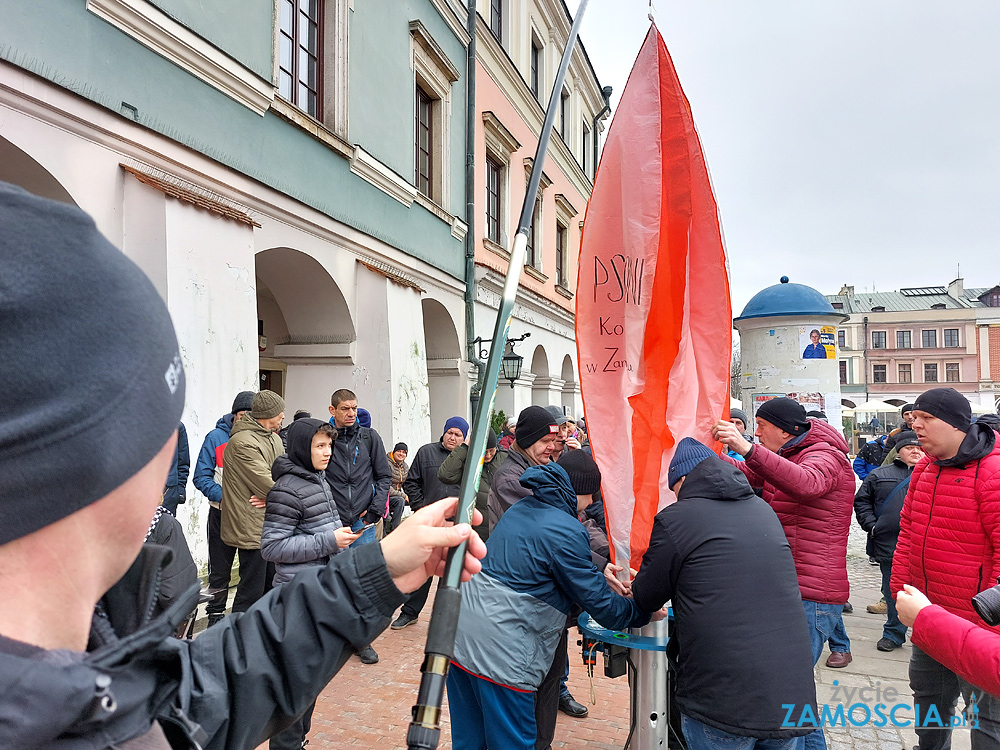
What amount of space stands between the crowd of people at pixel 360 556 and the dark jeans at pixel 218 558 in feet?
0.10

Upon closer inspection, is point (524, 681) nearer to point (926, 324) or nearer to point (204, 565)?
point (204, 565)

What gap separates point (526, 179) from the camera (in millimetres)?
18234

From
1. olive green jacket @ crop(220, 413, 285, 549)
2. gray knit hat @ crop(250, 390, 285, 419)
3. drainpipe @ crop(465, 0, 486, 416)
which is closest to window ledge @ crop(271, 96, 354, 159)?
gray knit hat @ crop(250, 390, 285, 419)

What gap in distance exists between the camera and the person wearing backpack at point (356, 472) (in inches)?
202

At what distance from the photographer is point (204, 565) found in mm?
5984

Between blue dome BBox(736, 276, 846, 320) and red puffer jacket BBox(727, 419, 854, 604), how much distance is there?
155 inches

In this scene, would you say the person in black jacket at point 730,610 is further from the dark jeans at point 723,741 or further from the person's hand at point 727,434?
the person's hand at point 727,434

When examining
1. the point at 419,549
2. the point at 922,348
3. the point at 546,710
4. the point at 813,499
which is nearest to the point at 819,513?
the point at 813,499

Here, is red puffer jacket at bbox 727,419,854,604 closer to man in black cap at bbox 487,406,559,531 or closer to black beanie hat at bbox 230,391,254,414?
man in black cap at bbox 487,406,559,531

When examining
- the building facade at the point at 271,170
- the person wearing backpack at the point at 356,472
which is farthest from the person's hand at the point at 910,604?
the building facade at the point at 271,170

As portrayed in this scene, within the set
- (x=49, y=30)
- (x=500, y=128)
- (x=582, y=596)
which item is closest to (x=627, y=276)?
(x=582, y=596)

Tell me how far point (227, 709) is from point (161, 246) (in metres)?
5.72

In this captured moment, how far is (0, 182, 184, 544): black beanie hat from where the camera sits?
63 centimetres

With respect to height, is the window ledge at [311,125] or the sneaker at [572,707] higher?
the window ledge at [311,125]
